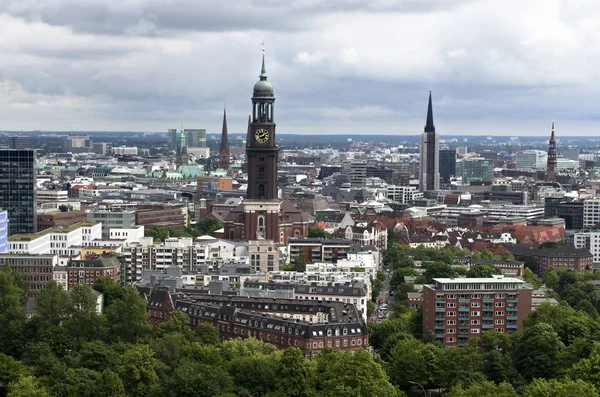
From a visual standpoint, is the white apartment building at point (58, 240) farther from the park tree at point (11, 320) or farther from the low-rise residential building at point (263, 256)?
the park tree at point (11, 320)

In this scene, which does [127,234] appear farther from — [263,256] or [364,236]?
[364,236]

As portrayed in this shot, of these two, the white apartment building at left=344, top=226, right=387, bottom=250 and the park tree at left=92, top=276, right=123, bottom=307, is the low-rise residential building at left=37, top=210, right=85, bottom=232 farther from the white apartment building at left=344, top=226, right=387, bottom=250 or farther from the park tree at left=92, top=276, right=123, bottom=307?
the park tree at left=92, top=276, right=123, bottom=307

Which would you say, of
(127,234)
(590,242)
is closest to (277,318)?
(127,234)

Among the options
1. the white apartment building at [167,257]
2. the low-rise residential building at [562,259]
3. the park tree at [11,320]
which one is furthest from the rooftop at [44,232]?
the low-rise residential building at [562,259]

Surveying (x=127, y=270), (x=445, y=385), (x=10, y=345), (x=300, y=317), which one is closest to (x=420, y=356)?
(x=445, y=385)

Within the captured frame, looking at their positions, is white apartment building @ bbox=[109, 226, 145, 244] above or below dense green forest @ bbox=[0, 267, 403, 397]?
above

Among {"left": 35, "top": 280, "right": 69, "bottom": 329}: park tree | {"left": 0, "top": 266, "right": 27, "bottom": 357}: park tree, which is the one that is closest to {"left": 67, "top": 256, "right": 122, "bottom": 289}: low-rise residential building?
{"left": 0, "top": 266, "right": 27, "bottom": 357}: park tree

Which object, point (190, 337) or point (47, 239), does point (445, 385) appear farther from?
point (47, 239)
